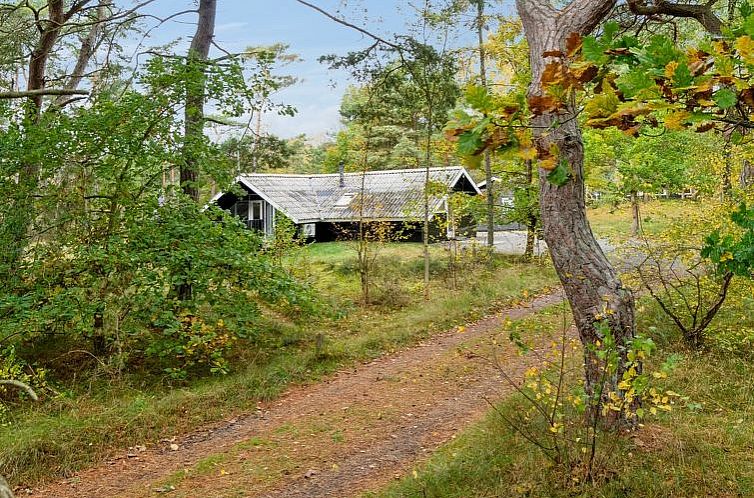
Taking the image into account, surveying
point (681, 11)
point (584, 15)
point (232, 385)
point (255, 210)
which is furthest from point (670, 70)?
point (255, 210)

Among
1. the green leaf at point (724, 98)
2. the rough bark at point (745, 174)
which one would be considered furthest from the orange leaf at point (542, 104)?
the rough bark at point (745, 174)

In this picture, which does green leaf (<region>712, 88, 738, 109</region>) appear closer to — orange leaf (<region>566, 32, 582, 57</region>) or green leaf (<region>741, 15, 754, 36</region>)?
green leaf (<region>741, 15, 754, 36</region>)

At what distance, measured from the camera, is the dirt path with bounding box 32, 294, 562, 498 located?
453 cm

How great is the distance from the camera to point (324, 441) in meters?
5.27

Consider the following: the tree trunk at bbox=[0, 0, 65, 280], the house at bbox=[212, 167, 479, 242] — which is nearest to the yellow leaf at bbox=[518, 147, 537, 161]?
the tree trunk at bbox=[0, 0, 65, 280]

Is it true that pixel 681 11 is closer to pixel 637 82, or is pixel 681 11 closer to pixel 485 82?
pixel 637 82

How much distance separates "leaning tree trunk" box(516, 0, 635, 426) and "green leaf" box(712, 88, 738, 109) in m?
2.65

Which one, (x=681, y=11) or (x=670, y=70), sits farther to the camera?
(x=681, y=11)

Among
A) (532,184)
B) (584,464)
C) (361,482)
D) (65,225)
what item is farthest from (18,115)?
(532,184)

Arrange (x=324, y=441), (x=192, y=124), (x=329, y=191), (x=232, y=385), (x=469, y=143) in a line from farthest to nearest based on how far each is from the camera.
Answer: (x=329, y=191)
(x=192, y=124)
(x=232, y=385)
(x=324, y=441)
(x=469, y=143)

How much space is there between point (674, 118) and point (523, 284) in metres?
10.6

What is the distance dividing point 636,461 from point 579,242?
5.17ft

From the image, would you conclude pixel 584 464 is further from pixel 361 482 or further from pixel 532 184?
pixel 532 184

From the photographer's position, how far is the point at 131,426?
5.44 metres
